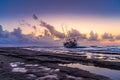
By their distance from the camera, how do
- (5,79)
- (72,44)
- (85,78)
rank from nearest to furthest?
(5,79)
(85,78)
(72,44)

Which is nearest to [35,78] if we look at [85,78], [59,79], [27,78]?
[27,78]

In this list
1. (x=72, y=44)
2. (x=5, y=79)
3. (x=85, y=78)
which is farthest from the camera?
(x=72, y=44)

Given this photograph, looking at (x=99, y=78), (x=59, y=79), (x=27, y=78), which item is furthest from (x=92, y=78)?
(x=27, y=78)

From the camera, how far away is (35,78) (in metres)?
22.1

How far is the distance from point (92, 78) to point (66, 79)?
280 cm

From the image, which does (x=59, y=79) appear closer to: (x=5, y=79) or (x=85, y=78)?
(x=85, y=78)

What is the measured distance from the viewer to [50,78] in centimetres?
2230

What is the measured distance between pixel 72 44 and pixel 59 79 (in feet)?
494

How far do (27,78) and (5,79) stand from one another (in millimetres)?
2172

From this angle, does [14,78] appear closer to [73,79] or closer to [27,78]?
[27,78]

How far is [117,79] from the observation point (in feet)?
70.5

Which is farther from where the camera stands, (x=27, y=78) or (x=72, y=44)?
(x=72, y=44)

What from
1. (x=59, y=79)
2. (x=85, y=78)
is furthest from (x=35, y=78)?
(x=85, y=78)

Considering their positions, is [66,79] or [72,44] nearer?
[66,79]
